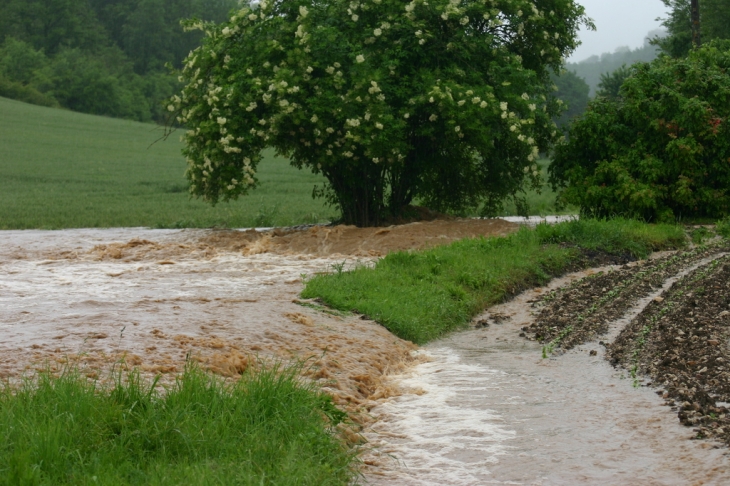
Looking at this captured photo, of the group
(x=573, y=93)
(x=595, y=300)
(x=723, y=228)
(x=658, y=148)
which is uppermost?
(x=573, y=93)

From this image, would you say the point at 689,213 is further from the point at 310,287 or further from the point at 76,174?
the point at 76,174

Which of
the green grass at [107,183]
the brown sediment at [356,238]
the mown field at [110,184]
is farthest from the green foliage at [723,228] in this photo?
the green grass at [107,183]

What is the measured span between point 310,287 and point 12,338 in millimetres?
4424

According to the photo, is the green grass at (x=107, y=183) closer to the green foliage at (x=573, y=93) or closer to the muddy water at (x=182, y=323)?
the muddy water at (x=182, y=323)

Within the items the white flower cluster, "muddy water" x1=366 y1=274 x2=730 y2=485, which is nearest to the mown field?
the white flower cluster

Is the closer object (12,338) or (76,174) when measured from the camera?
(12,338)

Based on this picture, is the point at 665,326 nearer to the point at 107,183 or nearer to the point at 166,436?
the point at 166,436

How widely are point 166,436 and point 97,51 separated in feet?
340

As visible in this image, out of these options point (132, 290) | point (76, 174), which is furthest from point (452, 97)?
point (76, 174)

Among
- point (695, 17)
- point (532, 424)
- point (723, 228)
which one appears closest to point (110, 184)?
point (695, 17)

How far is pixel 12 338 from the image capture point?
811cm

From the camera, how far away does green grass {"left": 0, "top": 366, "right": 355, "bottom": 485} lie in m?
5.05

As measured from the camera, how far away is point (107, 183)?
3925cm

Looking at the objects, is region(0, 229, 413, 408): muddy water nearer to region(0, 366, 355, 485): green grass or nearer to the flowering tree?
region(0, 366, 355, 485): green grass
